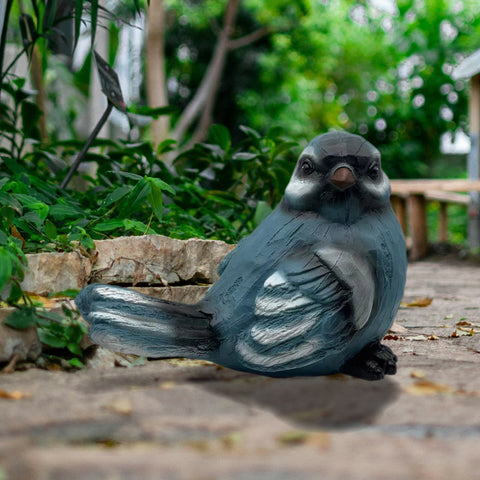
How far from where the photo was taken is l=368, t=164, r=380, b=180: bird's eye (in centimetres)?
209

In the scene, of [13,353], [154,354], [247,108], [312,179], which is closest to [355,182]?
[312,179]

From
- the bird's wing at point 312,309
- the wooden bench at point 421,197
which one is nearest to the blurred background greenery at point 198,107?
the bird's wing at point 312,309

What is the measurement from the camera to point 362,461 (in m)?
1.31

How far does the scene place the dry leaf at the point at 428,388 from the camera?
1840mm

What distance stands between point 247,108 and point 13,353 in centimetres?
1197

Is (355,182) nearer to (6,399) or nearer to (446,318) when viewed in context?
(6,399)

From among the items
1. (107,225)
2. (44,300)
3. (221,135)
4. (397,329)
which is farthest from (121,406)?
(221,135)

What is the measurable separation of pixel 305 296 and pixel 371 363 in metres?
0.36

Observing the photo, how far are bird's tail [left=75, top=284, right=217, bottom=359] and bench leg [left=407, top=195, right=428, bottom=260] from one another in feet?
22.0

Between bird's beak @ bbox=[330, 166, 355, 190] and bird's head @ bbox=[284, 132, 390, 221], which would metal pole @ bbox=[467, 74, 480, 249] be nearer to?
bird's head @ bbox=[284, 132, 390, 221]

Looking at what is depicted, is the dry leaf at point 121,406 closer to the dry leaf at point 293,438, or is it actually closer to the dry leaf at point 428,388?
the dry leaf at point 293,438

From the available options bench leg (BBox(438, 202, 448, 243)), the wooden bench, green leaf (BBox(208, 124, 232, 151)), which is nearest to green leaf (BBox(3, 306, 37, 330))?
green leaf (BBox(208, 124, 232, 151))

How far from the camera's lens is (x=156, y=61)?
10.2 metres

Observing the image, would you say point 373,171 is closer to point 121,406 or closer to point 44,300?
point 121,406
